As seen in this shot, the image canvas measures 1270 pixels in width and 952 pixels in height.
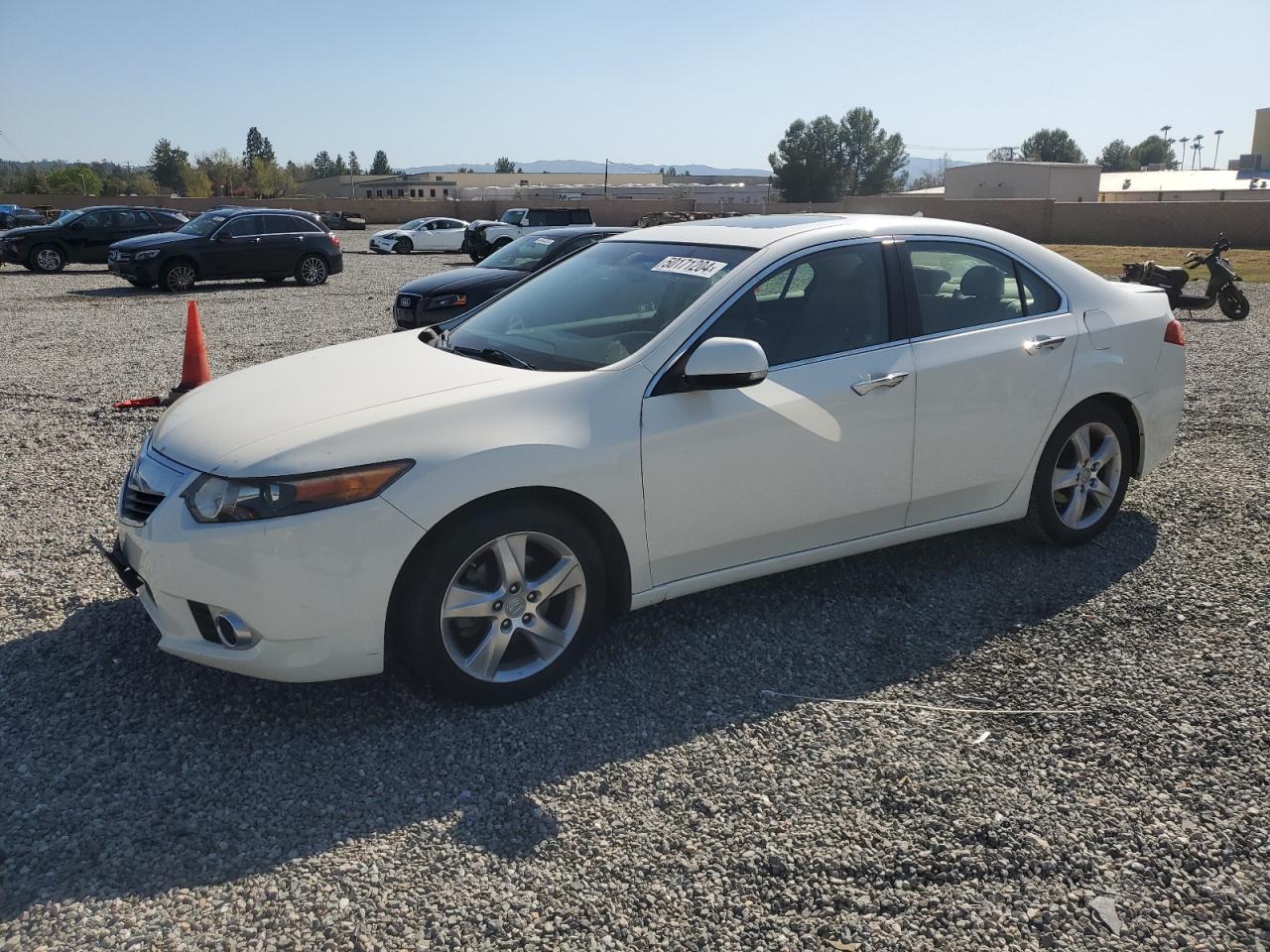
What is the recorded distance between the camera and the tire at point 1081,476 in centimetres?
492

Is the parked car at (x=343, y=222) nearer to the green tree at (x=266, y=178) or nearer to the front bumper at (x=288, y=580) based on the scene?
the front bumper at (x=288, y=580)

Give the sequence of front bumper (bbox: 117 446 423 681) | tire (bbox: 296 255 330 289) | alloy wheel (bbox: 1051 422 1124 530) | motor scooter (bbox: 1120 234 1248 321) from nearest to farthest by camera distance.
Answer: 1. front bumper (bbox: 117 446 423 681)
2. alloy wheel (bbox: 1051 422 1124 530)
3. motor scooter (bbox: 1120 234 1248 321)
4. tire (bbox: 296 255 330 289)

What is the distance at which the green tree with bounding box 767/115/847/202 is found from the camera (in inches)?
4643

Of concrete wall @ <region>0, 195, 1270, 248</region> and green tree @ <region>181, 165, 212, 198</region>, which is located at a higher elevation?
green tree @ <region>181, 165, 212, 198</region>

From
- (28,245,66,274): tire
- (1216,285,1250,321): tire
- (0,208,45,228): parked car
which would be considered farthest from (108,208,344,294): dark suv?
(0,208,45,228): parked car

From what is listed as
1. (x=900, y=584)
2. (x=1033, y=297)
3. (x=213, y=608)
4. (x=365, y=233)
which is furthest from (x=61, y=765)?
(x=365, y=233)

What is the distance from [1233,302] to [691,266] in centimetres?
1384

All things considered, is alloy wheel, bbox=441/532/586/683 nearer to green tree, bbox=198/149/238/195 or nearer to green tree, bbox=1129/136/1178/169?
green tree, bbox=198/149/238/195

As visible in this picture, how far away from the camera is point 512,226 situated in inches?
1233

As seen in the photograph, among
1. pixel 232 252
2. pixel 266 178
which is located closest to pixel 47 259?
pixel 232 252

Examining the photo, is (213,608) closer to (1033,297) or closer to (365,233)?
(1033,297)

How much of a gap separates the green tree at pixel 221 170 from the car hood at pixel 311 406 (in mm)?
125036

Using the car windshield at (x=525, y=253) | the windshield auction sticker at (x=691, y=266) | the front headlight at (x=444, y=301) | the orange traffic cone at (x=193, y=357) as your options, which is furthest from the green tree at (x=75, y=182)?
the windshield auction sticker at (x=691, y=266)

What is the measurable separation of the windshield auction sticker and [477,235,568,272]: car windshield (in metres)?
8.61
